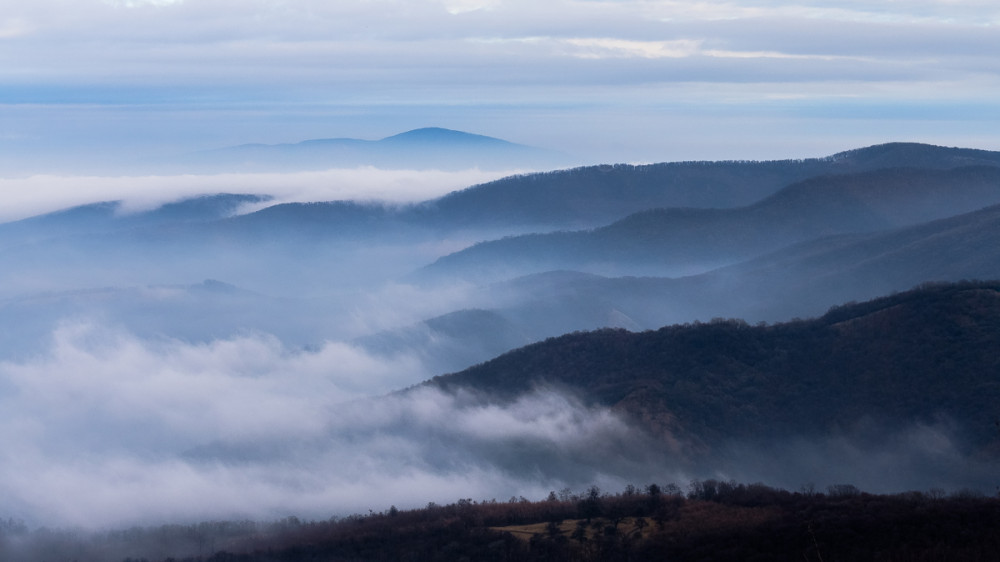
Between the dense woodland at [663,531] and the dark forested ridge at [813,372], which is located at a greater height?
the dark forested ridge at [813,372]

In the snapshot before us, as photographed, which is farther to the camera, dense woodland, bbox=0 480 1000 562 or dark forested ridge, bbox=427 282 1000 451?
dark forested ridge, bbox=427 282 1000 451

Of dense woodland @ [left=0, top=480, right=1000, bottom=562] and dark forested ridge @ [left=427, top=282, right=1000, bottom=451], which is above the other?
dark forested ridge @ [left=427, top=282, right=1000, bottom=451]

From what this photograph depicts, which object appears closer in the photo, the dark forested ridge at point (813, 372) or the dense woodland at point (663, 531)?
the dense woodland at point (663, 531)

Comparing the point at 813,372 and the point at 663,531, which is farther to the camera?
the point at 813,372

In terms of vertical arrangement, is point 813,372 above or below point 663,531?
above
